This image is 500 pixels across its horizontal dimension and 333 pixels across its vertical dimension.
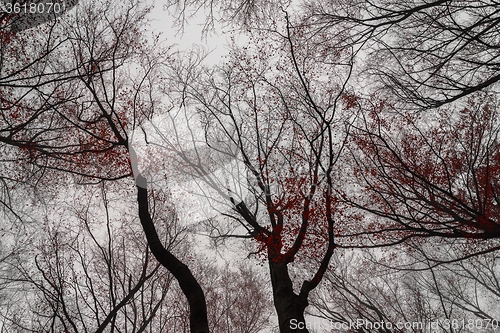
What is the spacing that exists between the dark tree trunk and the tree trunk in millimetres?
1248

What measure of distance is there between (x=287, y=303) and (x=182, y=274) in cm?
163

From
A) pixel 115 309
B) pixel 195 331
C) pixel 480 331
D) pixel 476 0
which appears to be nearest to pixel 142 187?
pixel 195 331

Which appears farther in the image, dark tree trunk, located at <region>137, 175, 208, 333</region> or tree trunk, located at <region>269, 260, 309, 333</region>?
tree trunk, located at <region>269, 260, 309, 333</region>

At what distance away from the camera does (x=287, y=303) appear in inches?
170

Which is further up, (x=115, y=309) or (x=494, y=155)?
(x=494, y=155)

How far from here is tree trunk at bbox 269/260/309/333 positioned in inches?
156

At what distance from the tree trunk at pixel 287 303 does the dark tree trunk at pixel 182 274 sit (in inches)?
49.1

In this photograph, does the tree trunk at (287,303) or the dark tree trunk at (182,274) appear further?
the tree trunk at (287,303)

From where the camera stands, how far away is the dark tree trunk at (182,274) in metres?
3.42

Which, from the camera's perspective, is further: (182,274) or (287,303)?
(287,303)

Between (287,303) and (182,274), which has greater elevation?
(182,274)

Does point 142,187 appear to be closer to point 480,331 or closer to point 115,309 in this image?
point 115,309

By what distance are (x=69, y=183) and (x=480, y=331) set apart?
14.7 metres

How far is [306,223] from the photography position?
4.93 m
